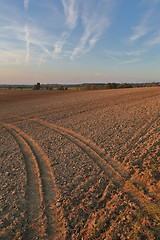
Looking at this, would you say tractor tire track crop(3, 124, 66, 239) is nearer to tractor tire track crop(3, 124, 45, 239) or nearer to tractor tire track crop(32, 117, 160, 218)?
tractor tire track crop(3, 124, 45, 239)

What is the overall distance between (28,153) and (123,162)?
3934mm

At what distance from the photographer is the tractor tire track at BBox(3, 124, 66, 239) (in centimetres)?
456

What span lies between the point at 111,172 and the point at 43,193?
2244mm

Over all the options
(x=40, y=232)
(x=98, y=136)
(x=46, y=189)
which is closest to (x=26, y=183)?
(x=46, y=189)

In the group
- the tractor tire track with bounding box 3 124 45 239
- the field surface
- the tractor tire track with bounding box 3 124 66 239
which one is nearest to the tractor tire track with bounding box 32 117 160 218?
the field surface

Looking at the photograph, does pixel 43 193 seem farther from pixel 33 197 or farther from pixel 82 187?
pixel 82 187

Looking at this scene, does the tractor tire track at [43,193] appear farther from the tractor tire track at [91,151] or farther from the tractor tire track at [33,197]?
the tractor tire track at [91,151]

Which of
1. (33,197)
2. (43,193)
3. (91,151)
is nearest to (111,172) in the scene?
(91,151)

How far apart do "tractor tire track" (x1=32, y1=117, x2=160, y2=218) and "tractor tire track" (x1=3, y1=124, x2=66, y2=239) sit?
67.1 inches

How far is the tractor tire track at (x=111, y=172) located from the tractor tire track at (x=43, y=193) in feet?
5.59

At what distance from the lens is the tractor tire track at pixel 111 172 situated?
16.1ft

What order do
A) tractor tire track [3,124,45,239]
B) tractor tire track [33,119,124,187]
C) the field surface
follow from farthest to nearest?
tractor tire track [33,119,124,187] < tractor tire track [3,124,45,239] < the field surface

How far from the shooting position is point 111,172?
679 cm

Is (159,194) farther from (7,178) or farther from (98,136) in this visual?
(98,136)
